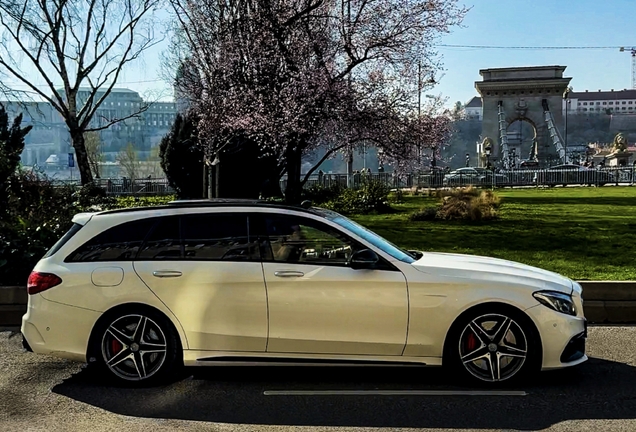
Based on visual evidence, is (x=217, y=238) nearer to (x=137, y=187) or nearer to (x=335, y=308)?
(x=335, y=308)

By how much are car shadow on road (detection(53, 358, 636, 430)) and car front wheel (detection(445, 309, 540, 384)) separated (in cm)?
20

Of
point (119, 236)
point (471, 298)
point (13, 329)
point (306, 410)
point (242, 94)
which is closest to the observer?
point (306, 410)

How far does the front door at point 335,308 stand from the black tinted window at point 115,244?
1.18 metres

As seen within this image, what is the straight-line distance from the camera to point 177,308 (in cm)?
579

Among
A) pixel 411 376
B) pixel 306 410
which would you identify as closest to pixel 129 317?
pixel 306 410

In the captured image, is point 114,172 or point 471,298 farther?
point 114,172

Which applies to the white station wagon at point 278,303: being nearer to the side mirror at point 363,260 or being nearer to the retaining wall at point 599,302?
the side mirror at point 363,260

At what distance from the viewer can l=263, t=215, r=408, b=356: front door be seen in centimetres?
566

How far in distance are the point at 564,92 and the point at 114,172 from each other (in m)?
55.6

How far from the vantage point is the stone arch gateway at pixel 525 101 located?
83438mm

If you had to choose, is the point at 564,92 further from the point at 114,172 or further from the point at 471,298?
the point at 471,298

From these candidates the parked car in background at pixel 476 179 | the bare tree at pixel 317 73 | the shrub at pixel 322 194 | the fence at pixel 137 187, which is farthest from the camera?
the parked car in background at pixel 476 179

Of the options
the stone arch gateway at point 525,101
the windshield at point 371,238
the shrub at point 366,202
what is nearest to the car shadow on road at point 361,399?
the windshield at point 371,238

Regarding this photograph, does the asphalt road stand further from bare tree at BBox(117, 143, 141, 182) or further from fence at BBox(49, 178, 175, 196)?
bare tree at BBox(117, 143, 141, 182)
